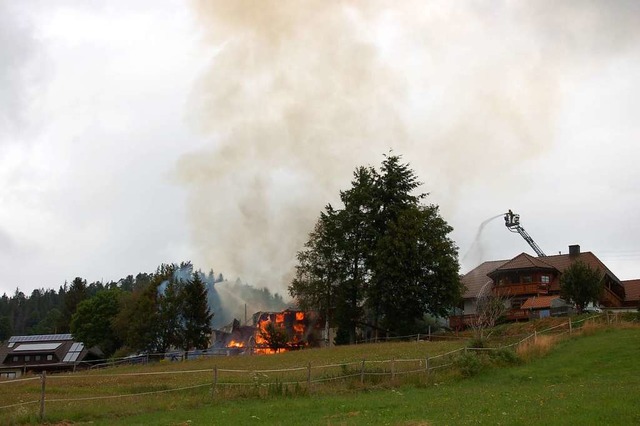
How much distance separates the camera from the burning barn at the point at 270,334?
245ft

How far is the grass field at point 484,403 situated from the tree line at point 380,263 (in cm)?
3045

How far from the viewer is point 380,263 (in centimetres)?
6588

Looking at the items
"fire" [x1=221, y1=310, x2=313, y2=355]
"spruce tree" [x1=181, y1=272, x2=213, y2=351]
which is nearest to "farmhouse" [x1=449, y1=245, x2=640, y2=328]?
"fire" [x1=221, y1=310, x2=313, y2=355]

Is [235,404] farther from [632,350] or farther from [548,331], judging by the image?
[548,331]

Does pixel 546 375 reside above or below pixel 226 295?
below

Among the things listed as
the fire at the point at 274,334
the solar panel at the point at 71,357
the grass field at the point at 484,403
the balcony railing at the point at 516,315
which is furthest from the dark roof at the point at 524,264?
the solar panel at the point at 71,357

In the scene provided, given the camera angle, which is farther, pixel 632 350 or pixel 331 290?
pixel 331 290

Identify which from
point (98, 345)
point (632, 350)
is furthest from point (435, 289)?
point (98, 345)

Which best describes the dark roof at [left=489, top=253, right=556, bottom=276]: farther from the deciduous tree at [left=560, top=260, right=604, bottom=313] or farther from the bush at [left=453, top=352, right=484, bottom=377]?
the bush at [left=453, top=352, right=484, bottom=377]

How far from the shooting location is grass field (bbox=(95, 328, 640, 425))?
18.6m

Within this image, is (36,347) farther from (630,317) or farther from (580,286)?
(630,317)

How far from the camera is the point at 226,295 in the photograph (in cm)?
10600

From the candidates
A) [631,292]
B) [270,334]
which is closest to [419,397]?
[270,334]

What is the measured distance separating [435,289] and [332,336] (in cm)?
1928
